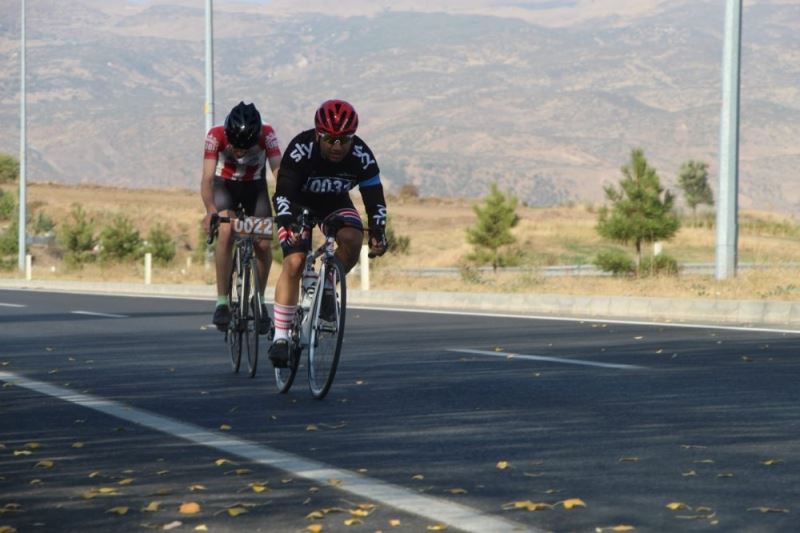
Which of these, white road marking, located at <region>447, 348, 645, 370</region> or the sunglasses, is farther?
white road marking, located at <region>447, 348, 645, 370</region>

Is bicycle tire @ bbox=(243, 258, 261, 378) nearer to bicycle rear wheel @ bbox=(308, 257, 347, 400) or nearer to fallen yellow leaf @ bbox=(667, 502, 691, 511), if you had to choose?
bicycle rear wheel @ bbox=(308, 257, 347, 400)

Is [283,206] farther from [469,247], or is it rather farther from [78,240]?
[469,247]

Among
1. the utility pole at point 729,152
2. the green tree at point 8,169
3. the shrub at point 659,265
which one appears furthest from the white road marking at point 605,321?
the green tree at point 8,169

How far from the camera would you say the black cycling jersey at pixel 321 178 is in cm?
953

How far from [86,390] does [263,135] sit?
2218mm

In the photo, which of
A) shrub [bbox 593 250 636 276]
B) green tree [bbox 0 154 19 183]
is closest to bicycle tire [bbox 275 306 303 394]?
shrub [bbox 593 250 636 276]

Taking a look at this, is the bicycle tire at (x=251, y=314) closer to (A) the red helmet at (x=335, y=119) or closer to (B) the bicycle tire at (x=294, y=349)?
(B) the bicycle tire at (x=294, y=349)

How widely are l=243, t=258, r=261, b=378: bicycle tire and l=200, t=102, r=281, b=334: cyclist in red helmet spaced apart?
0.07 meters

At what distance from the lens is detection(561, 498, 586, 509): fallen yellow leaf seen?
6.12 meters

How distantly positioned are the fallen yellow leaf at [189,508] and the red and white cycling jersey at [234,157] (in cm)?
547

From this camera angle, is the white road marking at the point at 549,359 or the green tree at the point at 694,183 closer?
the white road marking at the point at 549,359

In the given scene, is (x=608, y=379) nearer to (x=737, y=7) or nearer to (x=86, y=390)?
(x=86, y=390)

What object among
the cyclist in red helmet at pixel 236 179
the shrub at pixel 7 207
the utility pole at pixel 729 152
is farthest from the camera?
the shrub at pixel 7 207

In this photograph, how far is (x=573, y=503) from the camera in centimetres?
616
